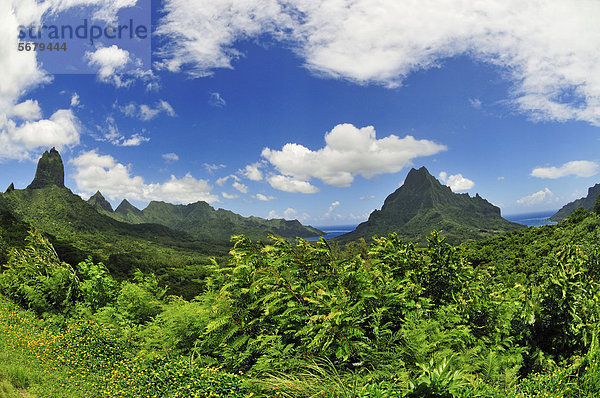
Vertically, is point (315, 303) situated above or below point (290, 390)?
above

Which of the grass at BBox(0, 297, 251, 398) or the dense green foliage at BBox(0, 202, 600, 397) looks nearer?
the dense green foliage at BBox(0, 202, 600, 397)

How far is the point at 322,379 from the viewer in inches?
157

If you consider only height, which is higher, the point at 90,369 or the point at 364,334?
the point at 364,334

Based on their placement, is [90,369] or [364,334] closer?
[364,334]

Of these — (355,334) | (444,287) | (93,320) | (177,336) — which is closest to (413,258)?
(444,287)

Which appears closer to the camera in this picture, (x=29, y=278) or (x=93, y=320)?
(x=93, y=320)

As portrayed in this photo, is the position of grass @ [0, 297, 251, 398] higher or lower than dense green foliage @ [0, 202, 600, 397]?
lower

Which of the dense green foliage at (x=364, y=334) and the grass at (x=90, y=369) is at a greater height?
the dense green foliage at (x=364, y=334)

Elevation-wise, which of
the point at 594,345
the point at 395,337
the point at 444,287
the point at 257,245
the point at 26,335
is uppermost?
the point at 257,245

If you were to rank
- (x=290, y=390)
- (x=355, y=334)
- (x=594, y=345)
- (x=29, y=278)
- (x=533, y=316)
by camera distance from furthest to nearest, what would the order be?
(x=29, y=278), (x=533, y=316), (x=594, y=345), (x=355, y=334), (x=290, y=390)

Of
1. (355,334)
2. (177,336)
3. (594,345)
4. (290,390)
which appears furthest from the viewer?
(177,336)

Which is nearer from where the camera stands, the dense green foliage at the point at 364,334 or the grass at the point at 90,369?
the dense green foliage at the point at 364,334

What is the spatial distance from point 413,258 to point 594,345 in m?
2.99

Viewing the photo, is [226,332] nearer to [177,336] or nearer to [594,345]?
[177,336]
